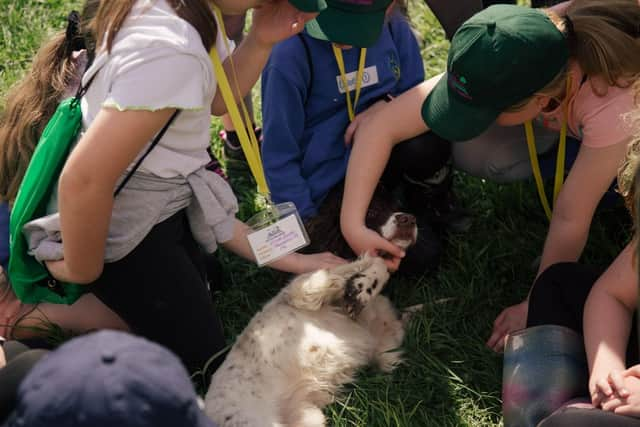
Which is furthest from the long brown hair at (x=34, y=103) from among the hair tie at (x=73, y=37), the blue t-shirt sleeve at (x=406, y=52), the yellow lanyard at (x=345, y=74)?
the blue t-shirt sleeve at (x=406, y=52)

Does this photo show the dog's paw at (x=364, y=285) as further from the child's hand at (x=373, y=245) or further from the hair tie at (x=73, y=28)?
the hair tie at (x=73, y=28)

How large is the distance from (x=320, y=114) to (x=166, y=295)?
993mm

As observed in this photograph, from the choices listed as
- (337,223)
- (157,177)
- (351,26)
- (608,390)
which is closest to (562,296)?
(608,390)

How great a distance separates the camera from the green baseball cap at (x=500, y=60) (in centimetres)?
231

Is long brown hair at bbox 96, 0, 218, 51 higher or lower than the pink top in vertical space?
higher

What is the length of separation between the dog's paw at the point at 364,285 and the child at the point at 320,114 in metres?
0.32

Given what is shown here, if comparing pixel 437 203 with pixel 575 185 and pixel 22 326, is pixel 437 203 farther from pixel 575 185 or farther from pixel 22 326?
pixel 22 326

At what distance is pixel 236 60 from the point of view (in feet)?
8.70

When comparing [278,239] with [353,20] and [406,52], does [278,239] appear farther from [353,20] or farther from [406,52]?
[406,52]

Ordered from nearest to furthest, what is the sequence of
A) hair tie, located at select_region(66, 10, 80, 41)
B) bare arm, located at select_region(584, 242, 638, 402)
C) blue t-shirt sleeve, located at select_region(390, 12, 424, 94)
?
bare arm, located at select_region(584, 242, 638, 402)
hair tie, located at select_region(66, 10, 80, 41)
blue t-shirt sleeve, located at select_region(390, 12, 424, 94)

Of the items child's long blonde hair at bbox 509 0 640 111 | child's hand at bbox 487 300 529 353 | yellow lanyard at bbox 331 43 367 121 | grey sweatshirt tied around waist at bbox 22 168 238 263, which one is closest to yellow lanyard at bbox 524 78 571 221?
child's long blonde hair at bbox 509 0 640 111

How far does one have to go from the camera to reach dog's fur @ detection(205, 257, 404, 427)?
8.15 ft

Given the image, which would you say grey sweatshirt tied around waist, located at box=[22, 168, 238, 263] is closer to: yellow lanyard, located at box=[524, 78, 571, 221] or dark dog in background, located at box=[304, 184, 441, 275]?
dark dog in background, located at box=[304, 184, 441, 275]

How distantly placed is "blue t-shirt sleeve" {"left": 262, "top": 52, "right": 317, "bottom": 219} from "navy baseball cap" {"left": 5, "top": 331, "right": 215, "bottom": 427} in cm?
157
